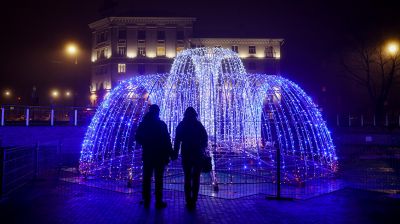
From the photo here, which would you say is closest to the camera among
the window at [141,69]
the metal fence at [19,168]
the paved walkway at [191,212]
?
the paved walkway at [191,212]

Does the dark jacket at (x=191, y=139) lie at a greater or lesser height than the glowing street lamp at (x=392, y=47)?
lesser

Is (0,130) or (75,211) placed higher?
(0,130)

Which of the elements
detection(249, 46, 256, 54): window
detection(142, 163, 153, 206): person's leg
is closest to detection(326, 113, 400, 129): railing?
detection(142, 163, 153, 206): person's leg

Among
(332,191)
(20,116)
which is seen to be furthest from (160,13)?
(332,191)

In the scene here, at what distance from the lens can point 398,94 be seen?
138 ft

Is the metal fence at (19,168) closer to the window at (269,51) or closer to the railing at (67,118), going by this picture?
the railing at (67,118)

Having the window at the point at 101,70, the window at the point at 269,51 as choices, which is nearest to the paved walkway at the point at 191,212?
the window at the point at 101,70

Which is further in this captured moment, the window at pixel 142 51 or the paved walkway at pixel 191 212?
the window at pixel 142 51

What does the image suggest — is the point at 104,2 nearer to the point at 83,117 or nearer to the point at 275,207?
the point at 83,117

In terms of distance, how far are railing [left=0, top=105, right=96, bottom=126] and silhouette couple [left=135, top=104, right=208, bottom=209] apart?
58.5ft

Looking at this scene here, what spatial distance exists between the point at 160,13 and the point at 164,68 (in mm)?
11177

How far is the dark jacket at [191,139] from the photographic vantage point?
8094 millimetres

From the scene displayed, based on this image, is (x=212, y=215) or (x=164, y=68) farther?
(x=164, y=68)

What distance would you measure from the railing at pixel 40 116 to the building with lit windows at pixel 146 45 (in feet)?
135
